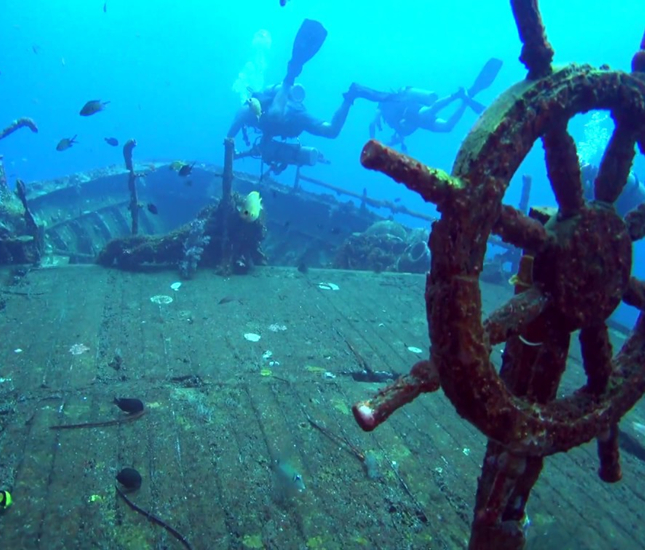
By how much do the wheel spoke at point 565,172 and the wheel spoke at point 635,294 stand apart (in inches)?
21.8

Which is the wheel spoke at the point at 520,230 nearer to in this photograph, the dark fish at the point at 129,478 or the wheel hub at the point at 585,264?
the wheel hub at the point at 585,264

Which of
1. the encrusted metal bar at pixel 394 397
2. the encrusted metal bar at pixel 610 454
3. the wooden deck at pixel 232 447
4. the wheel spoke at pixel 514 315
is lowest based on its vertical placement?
the wooden deck at pixel 232 447

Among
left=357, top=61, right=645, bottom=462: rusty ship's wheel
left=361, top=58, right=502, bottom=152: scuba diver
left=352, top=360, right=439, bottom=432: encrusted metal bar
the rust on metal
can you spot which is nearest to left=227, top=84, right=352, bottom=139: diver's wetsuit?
left=361, top=58, right=502, bottom=152: scuba diver

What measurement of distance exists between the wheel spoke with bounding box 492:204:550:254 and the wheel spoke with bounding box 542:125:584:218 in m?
Answer: 0.20

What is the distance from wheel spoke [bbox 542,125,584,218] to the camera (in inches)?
72.1

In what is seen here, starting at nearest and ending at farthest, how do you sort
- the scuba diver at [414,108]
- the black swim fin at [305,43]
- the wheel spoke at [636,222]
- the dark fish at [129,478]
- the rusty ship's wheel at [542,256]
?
the rusty ship's wheel at [542,256]
the wheel spoke at [636,222]
the dark fish at [129,478]
the black swim fin at [305,43]
the scuba diver at [414,108]

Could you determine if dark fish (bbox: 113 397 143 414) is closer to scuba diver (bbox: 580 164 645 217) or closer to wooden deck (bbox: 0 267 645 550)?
wooden deck (bbox: 0 267 645 550)

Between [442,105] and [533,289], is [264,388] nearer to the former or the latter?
[533,289]

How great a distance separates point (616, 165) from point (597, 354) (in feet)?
2.93

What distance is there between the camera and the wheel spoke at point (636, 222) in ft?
6.69

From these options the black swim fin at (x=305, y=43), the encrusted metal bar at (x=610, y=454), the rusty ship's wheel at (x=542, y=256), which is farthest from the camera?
the black swim fin at (x=305, y=43)

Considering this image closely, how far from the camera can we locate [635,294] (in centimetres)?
211

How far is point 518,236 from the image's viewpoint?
171 centimetres

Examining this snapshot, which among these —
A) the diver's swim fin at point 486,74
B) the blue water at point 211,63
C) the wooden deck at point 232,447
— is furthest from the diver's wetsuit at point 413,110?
the blue water at point 211,63
